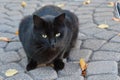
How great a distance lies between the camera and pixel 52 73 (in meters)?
3.76

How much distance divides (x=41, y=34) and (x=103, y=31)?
1.71m

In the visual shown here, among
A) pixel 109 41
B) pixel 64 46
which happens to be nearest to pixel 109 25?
pixel 109 41

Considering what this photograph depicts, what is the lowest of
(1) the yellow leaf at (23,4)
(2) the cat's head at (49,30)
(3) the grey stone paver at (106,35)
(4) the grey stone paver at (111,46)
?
(1) the yellow leaf at (23,4)

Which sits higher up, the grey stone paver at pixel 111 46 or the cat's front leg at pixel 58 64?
the cat's front leg at pixel 58 64

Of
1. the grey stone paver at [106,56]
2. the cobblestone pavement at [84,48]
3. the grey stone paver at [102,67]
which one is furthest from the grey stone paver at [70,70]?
the grey stone paver at [106,56]

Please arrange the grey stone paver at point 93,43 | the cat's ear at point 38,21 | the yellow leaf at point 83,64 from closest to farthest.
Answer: the cat's ear at point 38,21 → the yellow leaf at point 83,64 → the grey stone paver at point 93,43

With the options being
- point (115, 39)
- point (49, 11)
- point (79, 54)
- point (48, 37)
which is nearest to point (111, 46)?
point (115, 39)

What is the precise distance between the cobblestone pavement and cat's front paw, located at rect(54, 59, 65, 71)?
4cm

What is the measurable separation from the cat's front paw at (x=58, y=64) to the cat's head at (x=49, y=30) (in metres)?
0.47

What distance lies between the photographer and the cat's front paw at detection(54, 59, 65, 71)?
3.84m

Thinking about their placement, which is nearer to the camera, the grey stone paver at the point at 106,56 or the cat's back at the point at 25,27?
the cat's back at the point at 25,27

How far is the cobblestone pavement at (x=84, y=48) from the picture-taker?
3730mm

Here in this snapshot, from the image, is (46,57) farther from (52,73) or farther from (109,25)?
(109,25)

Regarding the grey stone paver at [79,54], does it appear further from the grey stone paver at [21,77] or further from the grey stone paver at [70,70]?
the grey stone paver at [21,77]
